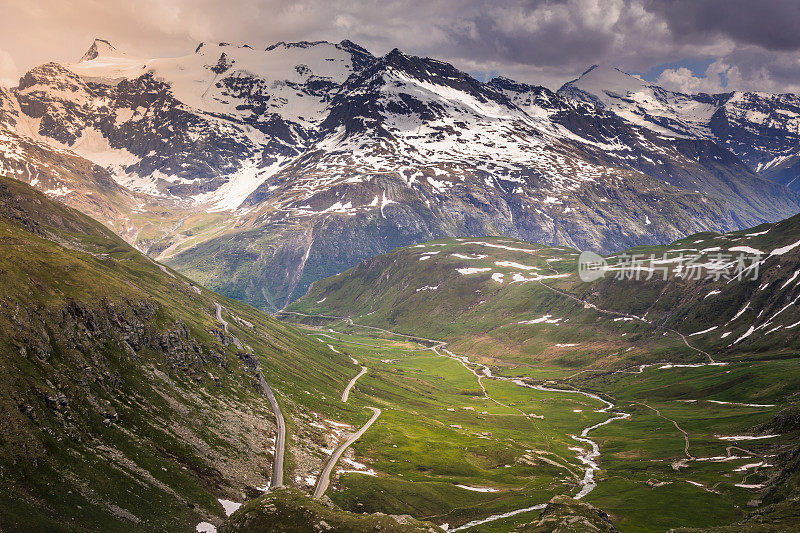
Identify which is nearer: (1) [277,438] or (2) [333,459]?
(1) [277,438]

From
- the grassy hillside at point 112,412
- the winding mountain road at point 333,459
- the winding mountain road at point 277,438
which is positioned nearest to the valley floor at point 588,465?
the winding mountain road at point 333,459

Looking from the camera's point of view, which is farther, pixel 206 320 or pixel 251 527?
pixel 206 320

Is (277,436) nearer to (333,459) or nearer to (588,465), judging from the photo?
(333,459)

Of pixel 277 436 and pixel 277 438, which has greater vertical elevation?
pixel 277 436

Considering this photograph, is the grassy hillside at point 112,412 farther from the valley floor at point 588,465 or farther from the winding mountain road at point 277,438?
the valley floor at point 588,465

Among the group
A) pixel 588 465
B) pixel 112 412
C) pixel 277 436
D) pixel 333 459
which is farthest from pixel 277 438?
pixel 588 465

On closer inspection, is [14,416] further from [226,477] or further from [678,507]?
[678,507]

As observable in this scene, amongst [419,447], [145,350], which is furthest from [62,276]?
[419,447]
